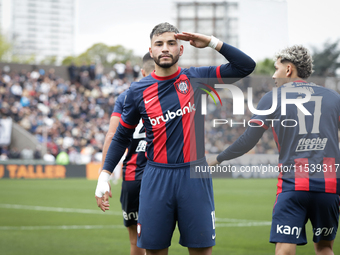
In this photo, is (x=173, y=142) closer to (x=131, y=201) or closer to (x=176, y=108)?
(x=176, y=108)

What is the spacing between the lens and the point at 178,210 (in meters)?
3.88

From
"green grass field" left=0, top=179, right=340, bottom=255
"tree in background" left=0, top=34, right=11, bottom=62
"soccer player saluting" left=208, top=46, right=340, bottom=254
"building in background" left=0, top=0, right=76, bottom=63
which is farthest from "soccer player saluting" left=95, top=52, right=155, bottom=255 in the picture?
"building in background" left=0, top=0, right=76, bottom=63

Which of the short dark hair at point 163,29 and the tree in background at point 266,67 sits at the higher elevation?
the tree in background at point 266,67

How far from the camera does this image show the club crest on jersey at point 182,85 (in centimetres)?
402

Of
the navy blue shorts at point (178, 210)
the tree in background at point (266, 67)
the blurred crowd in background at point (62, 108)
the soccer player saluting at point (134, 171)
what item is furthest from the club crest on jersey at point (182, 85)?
the tree in background at point (266, 67)

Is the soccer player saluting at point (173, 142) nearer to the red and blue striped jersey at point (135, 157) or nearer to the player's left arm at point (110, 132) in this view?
the player's left arm at point (110, 132)

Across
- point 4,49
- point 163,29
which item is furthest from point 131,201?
point 4,49

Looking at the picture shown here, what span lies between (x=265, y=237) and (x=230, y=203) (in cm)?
544

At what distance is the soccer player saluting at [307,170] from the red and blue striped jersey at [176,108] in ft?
1.77

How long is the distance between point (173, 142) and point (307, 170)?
1133 millimetres

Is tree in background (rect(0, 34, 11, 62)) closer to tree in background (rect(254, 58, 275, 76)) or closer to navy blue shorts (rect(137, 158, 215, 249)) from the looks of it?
tree in background (rect(254, 58, 275, 76))

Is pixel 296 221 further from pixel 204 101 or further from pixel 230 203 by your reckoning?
pixel 230 203

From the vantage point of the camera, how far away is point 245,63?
150 inches

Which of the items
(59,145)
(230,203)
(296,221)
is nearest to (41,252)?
(296,221)
